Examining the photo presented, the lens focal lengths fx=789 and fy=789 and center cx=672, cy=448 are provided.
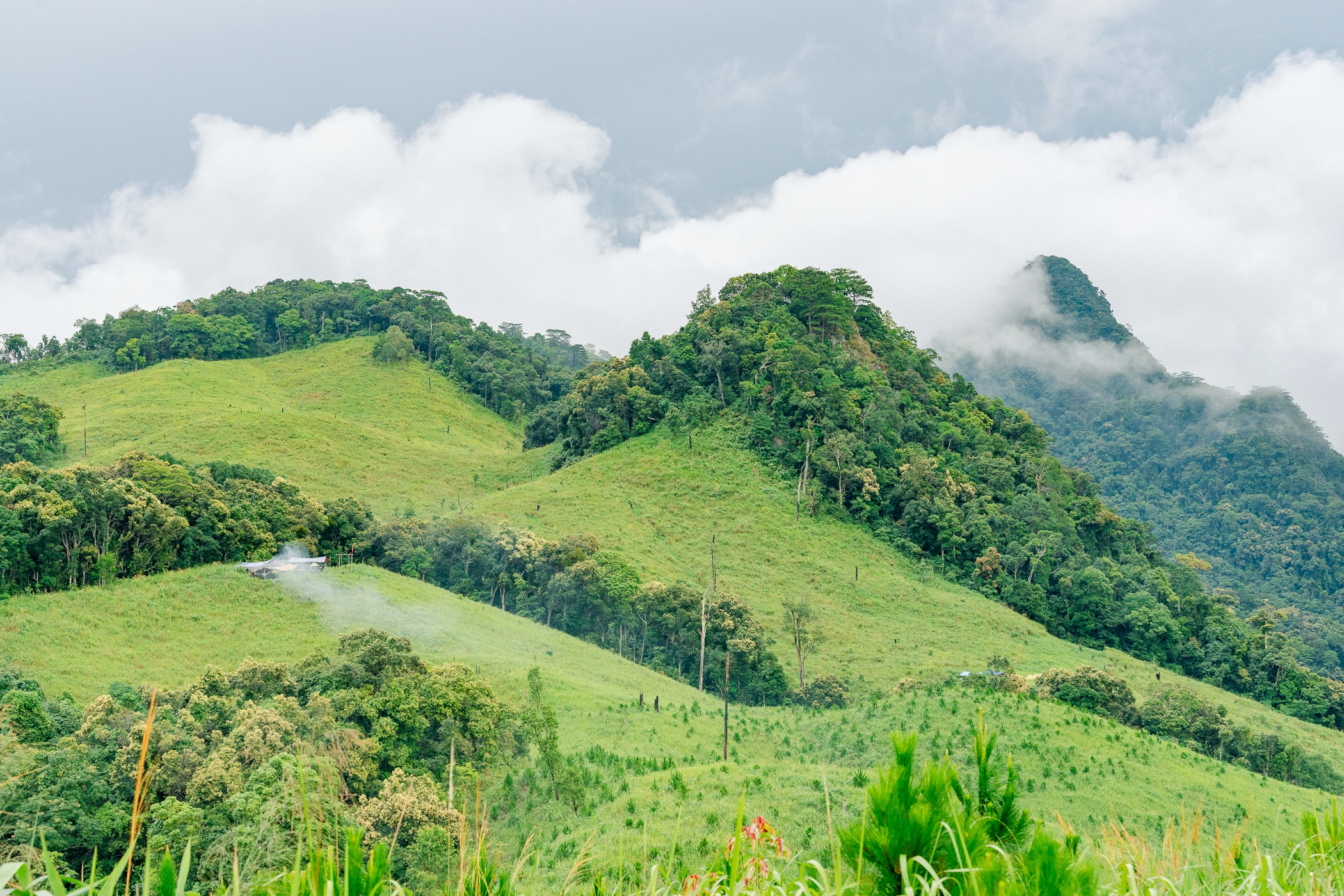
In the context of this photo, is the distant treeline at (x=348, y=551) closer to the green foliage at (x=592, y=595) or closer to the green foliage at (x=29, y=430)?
the green foliage at (x=592, y=595)

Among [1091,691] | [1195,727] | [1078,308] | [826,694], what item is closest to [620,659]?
[826,694]

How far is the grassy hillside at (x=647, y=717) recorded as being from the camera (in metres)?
18.7

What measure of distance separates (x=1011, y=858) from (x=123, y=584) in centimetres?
4200

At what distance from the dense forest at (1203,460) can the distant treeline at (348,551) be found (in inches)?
2413

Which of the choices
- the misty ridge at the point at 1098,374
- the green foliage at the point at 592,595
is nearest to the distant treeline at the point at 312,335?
the green foliage at the point at 592,595

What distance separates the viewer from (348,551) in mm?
46312

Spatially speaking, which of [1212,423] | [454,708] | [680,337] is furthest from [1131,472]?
[454,708]

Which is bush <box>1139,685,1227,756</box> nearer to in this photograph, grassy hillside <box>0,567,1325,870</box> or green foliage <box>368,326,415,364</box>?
grassy hillside <box>0,567,1325,870</box>

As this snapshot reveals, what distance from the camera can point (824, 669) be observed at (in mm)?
41969

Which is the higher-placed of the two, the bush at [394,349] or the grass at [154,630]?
the bush at [394,349]

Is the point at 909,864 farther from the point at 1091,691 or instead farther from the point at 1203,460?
the point at 1203,460

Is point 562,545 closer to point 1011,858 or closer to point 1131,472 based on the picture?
point 1011,858

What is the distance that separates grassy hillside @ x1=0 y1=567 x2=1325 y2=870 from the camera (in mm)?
18703

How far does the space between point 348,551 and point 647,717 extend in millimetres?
25025
